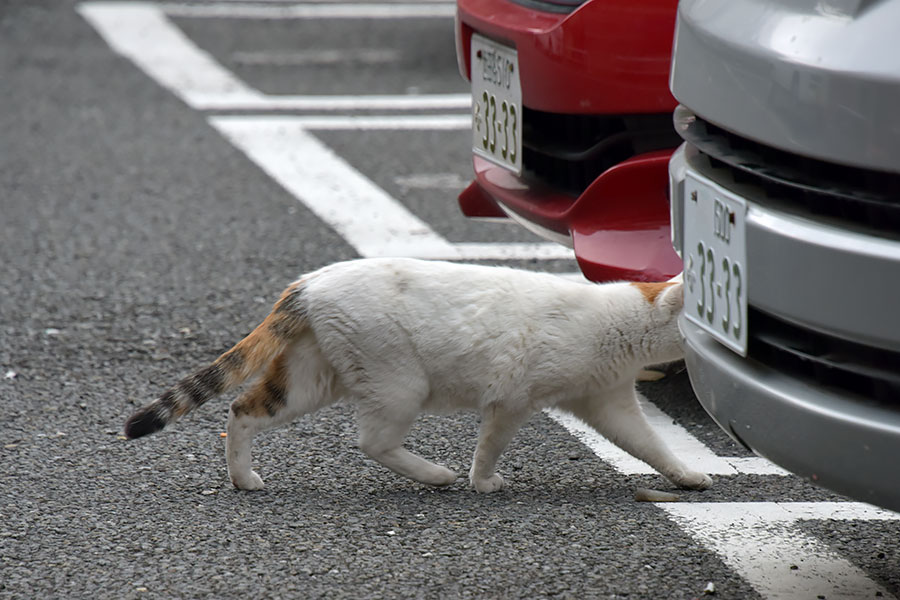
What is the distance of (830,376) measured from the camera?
2260mm

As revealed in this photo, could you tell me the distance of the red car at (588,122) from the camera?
11.9ft

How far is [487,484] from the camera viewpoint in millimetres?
3342

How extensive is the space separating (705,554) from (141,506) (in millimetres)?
1403

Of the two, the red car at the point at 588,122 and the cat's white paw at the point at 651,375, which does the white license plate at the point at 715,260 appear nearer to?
the red car at the point at 588,122

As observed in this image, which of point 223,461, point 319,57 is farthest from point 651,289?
point 319,57

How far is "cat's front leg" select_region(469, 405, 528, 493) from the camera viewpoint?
10.6ft

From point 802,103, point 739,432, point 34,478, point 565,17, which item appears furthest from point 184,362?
point 802,103

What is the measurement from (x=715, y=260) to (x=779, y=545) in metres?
0.87

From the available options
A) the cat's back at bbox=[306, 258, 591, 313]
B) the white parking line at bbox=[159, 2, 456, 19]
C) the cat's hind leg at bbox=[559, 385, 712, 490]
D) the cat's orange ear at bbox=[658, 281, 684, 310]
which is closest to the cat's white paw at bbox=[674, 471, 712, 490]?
the cat's hind leg at bbox=[559, 385, 712, 490]

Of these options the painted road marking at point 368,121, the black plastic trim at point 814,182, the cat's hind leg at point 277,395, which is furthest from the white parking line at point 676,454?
the painted road marking at point 368,121

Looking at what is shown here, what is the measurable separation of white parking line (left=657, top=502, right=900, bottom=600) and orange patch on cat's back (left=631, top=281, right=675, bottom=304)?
0.53 metres

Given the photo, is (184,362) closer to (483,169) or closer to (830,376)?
(483,169)

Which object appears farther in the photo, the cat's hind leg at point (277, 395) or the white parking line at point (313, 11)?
the white parking line at point (313, 11)

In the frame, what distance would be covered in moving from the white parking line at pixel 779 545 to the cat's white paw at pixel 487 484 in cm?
42
